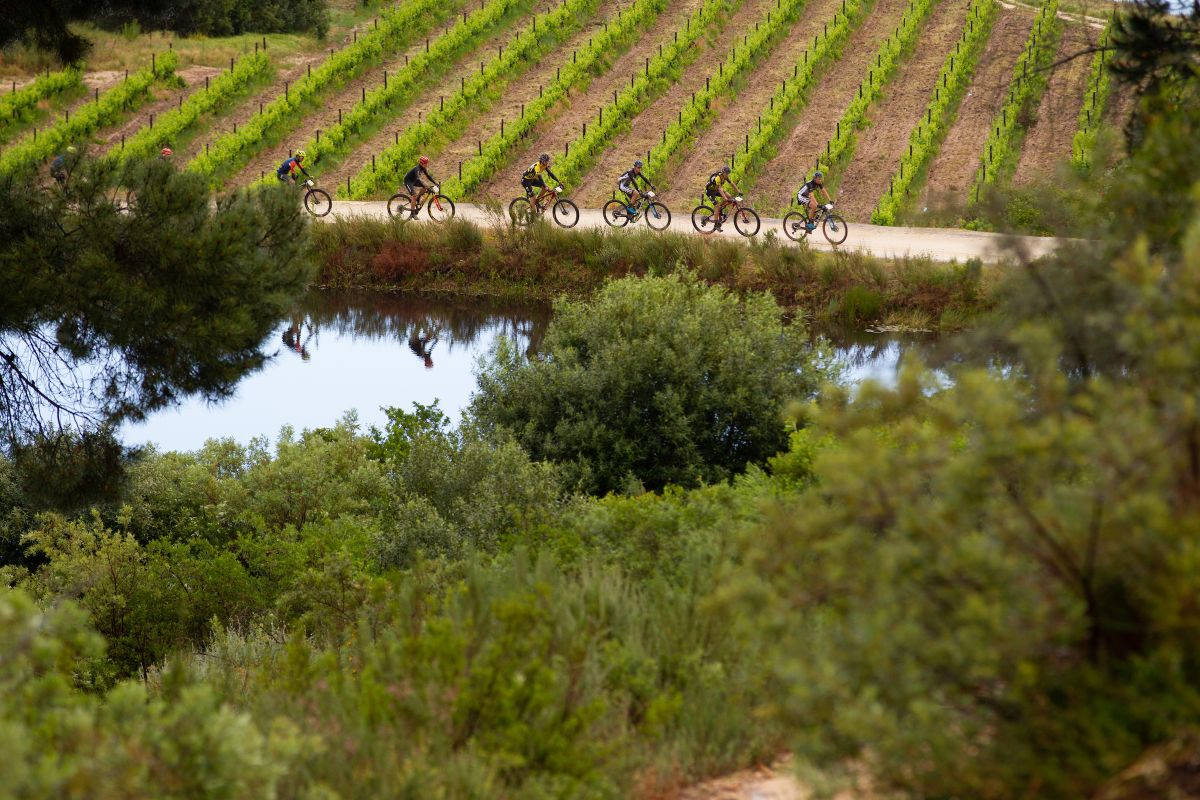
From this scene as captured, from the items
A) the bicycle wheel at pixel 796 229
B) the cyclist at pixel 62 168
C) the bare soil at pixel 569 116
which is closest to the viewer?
the cyclist at pixel 62 168

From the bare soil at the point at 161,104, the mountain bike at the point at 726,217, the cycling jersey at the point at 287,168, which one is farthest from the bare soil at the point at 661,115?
Answer: the bare soil at the point at 161,104

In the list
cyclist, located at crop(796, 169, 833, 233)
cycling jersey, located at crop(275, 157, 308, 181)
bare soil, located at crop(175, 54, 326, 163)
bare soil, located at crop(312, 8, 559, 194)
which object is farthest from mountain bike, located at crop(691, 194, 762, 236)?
bare soil, located at crop(175, 54, 326, 163)

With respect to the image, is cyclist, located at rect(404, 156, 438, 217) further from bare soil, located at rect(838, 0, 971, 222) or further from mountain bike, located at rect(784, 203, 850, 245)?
bare soil, located at rect(838, 0, 971, 222)

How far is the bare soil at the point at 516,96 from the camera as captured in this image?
40938 mm

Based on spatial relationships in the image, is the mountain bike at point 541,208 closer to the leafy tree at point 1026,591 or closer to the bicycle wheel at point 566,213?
the bicycle wheel at point 566,213

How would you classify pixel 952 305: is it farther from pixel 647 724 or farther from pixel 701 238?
pixel 647 724

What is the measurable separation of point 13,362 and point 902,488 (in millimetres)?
11658

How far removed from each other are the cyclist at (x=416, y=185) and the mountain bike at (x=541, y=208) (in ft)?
6.60

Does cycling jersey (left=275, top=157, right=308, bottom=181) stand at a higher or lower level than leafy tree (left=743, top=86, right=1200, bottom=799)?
higher

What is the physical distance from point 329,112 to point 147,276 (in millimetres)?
32848

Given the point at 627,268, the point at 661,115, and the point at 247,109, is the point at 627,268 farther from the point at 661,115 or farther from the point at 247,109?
the point at 247,109

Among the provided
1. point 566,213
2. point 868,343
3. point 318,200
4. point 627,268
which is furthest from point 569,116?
point 868,343

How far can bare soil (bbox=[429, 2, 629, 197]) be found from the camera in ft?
→ 134

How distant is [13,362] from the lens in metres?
13.6
